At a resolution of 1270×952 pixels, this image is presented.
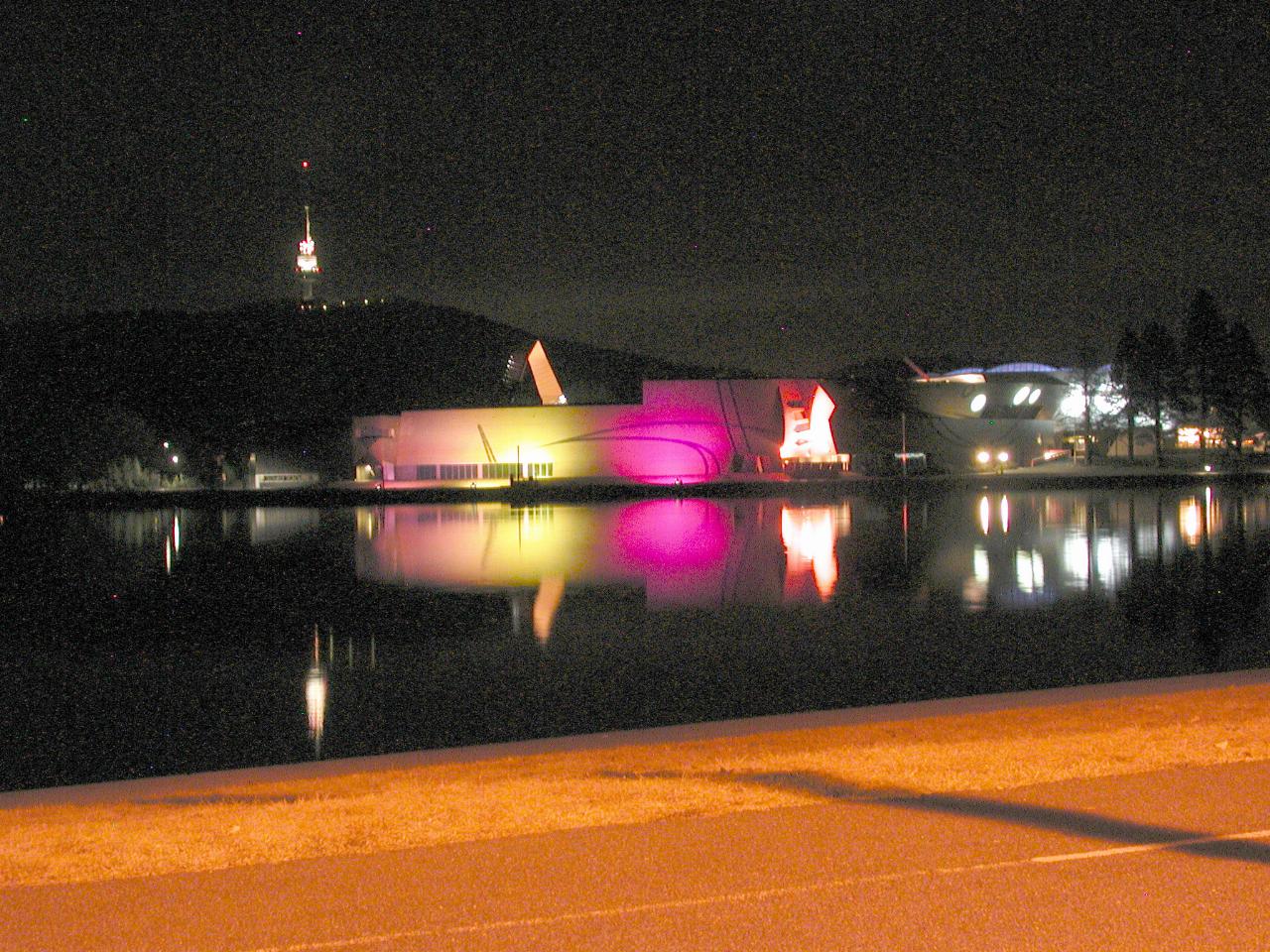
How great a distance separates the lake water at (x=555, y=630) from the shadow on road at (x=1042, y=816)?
3.74 metres

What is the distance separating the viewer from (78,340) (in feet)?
468

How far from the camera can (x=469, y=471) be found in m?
56.3

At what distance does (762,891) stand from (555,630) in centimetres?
1008

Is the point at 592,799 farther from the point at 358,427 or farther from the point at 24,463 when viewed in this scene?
the point at 24,463

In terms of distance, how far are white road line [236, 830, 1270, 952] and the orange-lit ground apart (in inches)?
0.5

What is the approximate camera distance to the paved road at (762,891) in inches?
157

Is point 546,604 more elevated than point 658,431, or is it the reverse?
point 658,431

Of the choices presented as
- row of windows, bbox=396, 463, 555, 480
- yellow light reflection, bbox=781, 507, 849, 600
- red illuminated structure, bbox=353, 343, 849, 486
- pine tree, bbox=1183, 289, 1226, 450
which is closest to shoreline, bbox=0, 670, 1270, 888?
yellow light reflection, bbox=781, 507, 849, 600

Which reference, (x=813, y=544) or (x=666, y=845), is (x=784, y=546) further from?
(x=666, y=845)

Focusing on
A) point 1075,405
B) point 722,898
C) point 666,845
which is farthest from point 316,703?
point 1075,405

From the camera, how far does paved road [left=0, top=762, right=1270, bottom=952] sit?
4.00 meters

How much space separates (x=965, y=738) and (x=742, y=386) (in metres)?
48.8

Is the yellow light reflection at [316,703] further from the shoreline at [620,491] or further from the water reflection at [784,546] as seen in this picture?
the shoreline at [620,491]

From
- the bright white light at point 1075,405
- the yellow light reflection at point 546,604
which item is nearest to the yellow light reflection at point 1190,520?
the yellow light reflection at point 546,604
